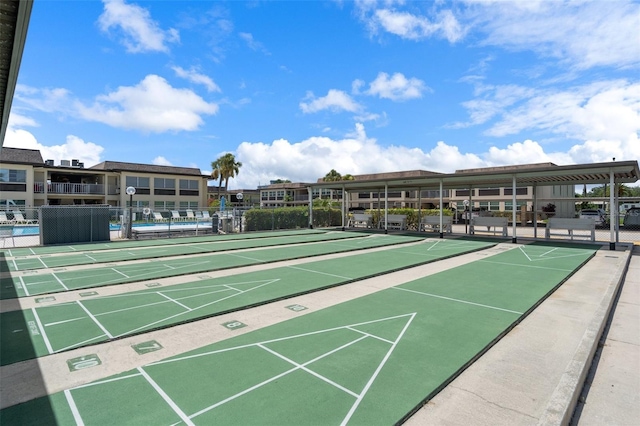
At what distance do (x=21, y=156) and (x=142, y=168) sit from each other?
9.63 metres

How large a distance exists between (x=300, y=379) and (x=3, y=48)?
6113 millimetres

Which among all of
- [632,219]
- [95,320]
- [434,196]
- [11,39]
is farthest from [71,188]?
[632,219]

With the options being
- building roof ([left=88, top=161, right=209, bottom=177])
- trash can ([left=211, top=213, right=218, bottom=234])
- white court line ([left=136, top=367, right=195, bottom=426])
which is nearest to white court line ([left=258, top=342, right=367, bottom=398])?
white court line ([left=136, top=367, right=195, bottom=426])

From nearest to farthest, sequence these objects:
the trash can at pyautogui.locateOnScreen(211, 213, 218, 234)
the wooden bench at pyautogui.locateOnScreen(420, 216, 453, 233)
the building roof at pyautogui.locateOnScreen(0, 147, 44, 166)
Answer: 1. the wooden bench at pyautogui.locateOnScreen(420, 216, 453, 233)
2. the trash can at pyautogui.locateOnScreen(211, 213, 218, 234)
3. the building roof at pyautogui.locateOnScreen(0, 147, 44, 166)

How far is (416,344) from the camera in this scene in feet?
15.8

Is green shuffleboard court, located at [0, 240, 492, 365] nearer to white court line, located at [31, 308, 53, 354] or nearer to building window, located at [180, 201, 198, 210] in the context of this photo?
white court line, located at [31, 308, 53, 354]

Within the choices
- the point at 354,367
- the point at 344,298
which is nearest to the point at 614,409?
the point at 354,367

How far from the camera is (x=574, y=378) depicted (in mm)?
3758

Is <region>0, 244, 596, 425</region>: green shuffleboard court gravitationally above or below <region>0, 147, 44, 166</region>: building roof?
below

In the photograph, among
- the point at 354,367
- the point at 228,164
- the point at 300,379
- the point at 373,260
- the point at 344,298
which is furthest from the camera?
the point at 228,164

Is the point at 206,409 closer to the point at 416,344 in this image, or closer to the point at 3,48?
the point at 416,344

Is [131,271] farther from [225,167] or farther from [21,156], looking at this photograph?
[225,167]

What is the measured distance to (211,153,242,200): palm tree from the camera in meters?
55.7

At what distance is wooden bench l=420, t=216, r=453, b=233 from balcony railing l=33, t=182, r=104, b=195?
1192 inches
